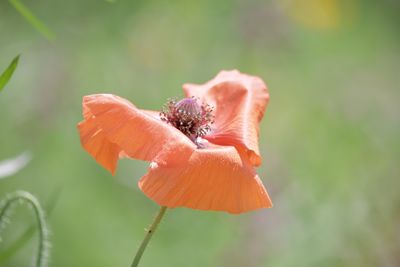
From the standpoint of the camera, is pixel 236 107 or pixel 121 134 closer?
pixel 121 134

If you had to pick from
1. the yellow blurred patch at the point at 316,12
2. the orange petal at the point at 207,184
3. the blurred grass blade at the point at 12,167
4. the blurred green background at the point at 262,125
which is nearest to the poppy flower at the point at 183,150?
the orange petal at the point at 207,184

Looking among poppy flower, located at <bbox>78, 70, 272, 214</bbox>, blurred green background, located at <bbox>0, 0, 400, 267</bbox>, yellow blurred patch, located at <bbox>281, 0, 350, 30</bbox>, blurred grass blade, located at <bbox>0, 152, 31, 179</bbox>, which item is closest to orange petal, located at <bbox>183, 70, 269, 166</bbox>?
poppy flower, located at <bbox>78, 70, 272, 214</bbox>

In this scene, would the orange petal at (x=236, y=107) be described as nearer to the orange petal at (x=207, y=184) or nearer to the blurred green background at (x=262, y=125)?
the orange petal at (x=207, y=184)

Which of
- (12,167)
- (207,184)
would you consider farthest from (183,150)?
(12,167)

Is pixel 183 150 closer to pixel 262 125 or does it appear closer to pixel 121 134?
pixel 121 134

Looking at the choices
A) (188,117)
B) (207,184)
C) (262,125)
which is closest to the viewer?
(207,184)

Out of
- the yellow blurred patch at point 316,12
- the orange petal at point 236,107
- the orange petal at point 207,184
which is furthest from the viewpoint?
the yellow blurred patch at point 316,12

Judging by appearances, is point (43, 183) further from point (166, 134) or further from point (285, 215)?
point (166, 134)
